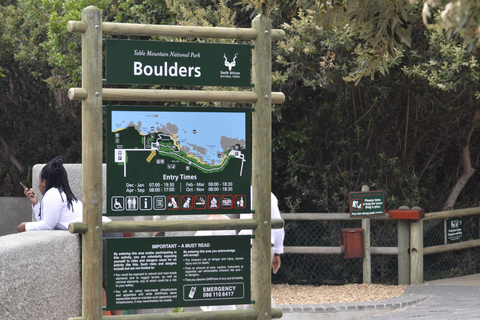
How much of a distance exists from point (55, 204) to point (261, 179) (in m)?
2.06

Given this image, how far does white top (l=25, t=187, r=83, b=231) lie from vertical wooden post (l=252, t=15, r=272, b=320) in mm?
1884

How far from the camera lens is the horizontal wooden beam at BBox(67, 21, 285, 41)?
471 centimetres

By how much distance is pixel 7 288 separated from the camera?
4383mm

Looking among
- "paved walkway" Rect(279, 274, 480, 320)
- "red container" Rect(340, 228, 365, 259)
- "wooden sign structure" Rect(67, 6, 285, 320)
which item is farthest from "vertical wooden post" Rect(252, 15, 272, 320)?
"red container" Rect(340, 228, 365, 259)

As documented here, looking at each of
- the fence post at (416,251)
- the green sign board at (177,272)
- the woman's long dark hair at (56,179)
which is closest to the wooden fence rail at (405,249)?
the fence post at (416,251)

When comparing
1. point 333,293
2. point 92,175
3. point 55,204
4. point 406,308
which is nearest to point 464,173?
point 333,293

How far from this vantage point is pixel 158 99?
4848 mm

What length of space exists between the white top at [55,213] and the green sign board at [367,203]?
5111 mm

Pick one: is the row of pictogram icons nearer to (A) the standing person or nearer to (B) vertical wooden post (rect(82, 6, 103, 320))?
(B) vertical wooden post (rect(82, 6, 103, 320))

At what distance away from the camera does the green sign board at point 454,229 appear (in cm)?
1087

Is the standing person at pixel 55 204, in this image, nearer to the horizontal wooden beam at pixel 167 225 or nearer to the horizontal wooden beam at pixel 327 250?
the horizontal wooden beam at pixel 167 225

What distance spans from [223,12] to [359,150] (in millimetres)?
3573

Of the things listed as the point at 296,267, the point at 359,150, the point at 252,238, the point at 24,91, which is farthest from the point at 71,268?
the point at 24,91

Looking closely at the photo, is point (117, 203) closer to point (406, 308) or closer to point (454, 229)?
point (406, 308)
